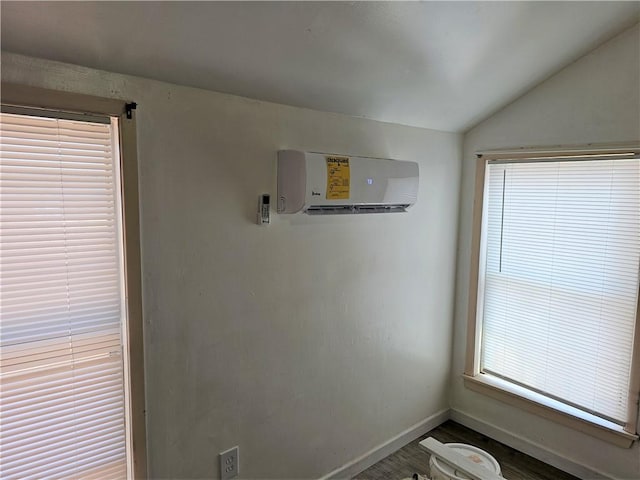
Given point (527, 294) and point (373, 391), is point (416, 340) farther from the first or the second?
point (527, 294)

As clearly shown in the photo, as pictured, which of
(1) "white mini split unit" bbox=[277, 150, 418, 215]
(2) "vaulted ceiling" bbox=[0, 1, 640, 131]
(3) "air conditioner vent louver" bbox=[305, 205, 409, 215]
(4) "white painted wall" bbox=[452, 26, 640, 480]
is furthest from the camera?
(4) "white painted wall" bbox=[452, 26, 640, 480]

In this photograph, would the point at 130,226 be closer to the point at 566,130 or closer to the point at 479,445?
the point at 566,130

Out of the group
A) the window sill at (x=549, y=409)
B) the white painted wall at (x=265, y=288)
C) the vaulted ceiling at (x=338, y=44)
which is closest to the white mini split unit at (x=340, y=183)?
the white painted wall at (x=265, y=288)

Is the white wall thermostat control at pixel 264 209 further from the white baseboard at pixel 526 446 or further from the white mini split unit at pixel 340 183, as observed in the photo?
the white baseboard at pixel 526 446

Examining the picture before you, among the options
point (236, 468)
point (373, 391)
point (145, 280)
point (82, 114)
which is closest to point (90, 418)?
point (145, 280)

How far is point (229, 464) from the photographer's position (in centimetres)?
182

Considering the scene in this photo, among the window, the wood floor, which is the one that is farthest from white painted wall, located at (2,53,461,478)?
the window

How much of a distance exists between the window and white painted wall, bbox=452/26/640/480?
10 cm

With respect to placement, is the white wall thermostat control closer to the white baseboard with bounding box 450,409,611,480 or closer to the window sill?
the window sill

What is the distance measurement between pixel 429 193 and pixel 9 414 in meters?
2.22

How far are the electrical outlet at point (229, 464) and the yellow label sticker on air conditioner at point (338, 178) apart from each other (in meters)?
1.17

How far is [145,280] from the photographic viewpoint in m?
1.51

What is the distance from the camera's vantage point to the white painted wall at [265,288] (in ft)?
5.06

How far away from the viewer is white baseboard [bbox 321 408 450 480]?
7.60ft
